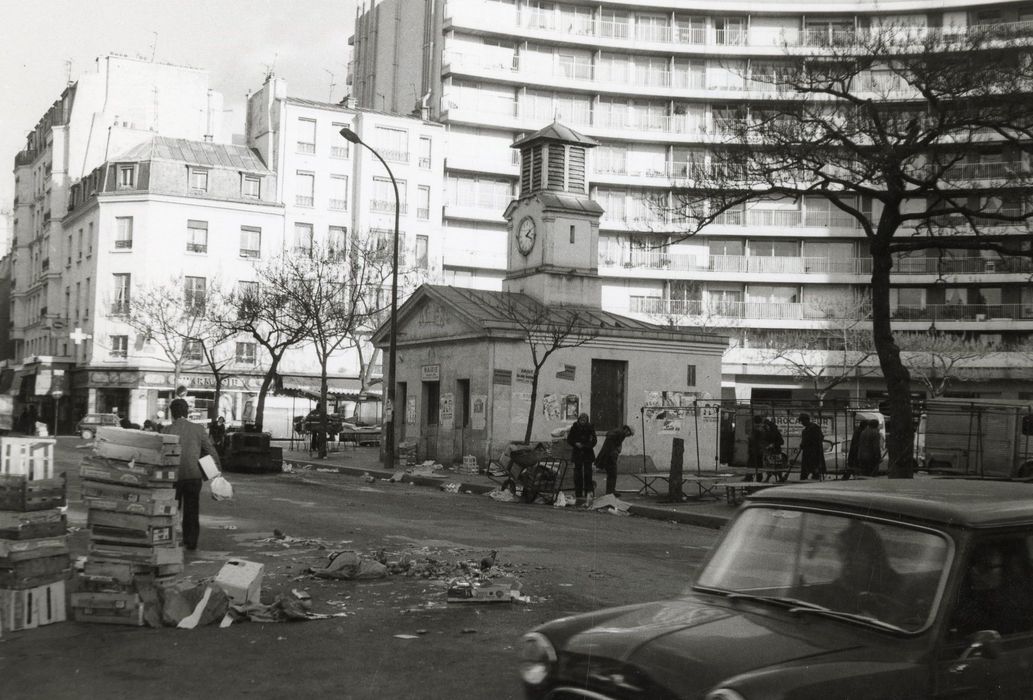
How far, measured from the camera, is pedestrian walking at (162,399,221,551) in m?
11.4

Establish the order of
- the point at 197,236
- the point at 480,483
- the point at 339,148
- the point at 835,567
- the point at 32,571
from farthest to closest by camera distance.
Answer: the point at 339,148, the point at 197,236, the point at 480,483, the point at 32,571, the point at 835,567

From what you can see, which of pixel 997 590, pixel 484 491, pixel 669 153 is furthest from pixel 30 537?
pixel 669 153

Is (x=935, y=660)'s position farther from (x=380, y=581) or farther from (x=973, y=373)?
(x=973, y=373)

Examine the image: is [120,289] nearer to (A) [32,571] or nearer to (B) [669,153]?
(B) [669,153]

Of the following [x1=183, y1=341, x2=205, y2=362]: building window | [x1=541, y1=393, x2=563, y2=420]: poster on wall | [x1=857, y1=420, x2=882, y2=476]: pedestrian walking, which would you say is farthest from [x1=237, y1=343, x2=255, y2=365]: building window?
[x1=857, y1=420, x2=882, y2=476]: pedestrian walking

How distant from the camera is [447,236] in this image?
66.4 meters

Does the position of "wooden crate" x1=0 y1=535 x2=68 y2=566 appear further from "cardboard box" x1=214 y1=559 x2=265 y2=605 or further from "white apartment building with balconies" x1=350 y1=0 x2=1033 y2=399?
"white apartment building with balconies" x1=350 y1=0 x2=1033 y2=399

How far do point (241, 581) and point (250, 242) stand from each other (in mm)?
56260

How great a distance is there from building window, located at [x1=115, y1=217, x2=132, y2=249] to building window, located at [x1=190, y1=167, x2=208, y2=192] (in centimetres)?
413

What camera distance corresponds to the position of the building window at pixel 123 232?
2331 inches

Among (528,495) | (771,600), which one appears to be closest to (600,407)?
(528,495)

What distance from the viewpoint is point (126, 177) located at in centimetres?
6016

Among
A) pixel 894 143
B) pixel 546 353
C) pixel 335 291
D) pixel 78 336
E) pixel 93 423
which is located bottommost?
pixel 93 423

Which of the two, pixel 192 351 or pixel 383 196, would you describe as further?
pixel 383 196
